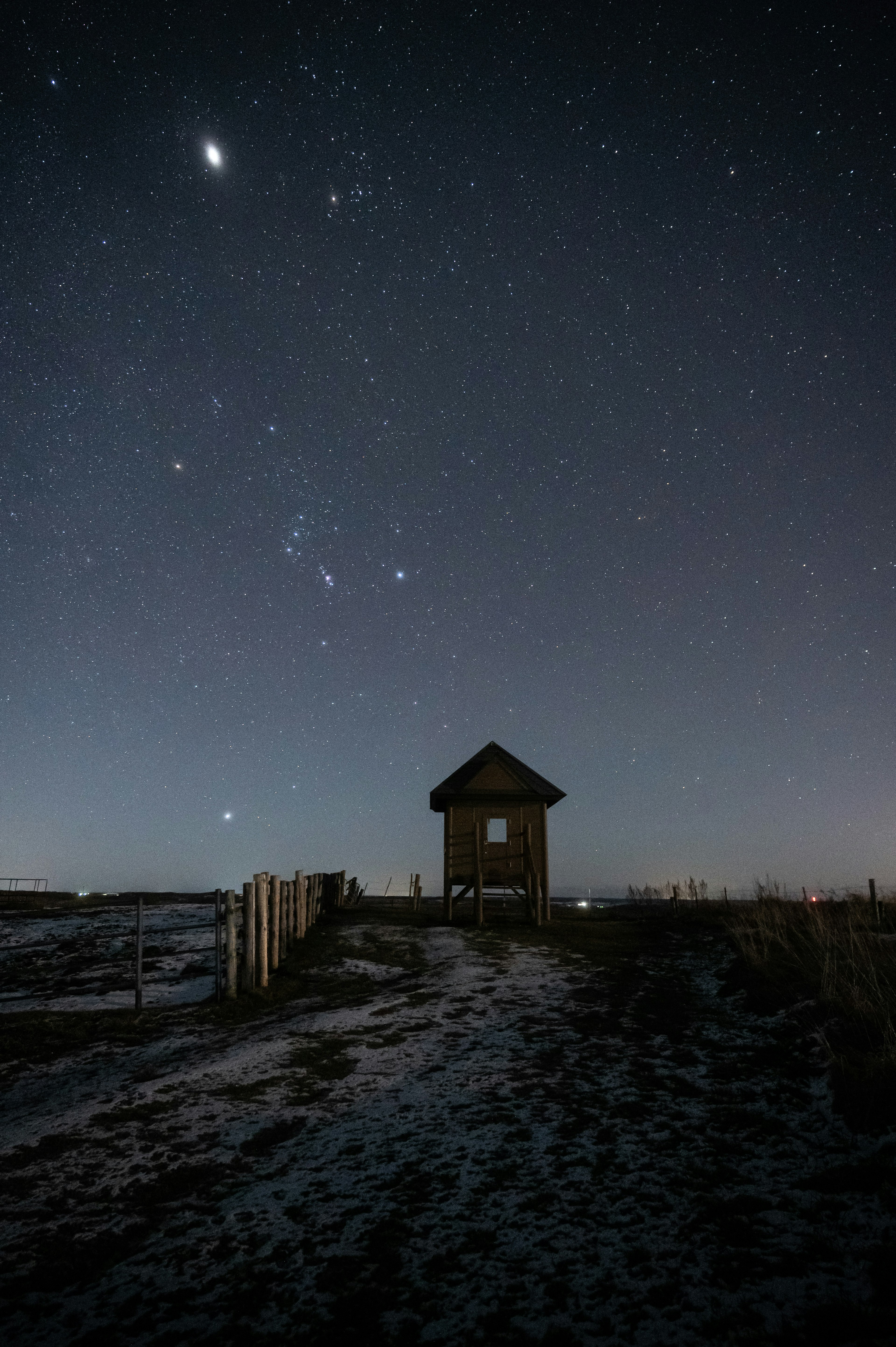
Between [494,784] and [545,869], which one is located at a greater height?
[494,784]

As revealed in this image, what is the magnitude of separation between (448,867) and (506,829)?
229 cm


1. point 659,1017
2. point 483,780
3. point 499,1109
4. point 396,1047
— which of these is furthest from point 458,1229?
point 483,780

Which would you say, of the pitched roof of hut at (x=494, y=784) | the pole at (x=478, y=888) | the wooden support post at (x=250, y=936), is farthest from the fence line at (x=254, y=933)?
the pitched roof of hut at (x=494, y=784)

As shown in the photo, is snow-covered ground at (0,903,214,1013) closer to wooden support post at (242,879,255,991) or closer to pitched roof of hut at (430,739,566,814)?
wooden support post at (242,879,255,991)

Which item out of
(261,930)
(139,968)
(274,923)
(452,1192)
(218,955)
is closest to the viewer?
(452,1192)

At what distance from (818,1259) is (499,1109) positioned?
8.88 ft

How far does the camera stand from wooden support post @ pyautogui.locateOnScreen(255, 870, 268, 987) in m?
11.2

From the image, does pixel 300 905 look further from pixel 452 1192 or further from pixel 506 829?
pixel 452 1192

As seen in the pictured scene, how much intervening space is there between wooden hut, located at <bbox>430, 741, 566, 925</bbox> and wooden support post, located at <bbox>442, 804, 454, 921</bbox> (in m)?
0.02

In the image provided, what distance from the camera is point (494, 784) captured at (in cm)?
2141

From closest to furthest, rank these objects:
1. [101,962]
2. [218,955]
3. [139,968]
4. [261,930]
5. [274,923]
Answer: [139,968] < [218,955] < [261,930] < [274,923] < [101,962]

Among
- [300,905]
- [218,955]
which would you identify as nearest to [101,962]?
[300,905]

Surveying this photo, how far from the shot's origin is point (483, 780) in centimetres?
2153

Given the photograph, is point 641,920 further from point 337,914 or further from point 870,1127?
point 870,1127
